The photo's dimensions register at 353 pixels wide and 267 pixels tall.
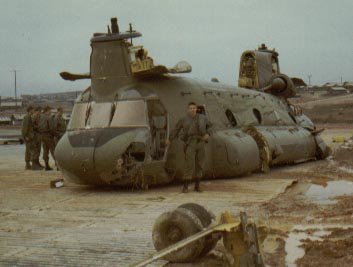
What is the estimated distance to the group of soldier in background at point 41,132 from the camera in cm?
1709

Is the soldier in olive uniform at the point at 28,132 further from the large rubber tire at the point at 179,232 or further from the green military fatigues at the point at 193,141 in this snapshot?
the large rubber tire at the point at 179,232

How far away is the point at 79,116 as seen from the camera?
12.8 metres

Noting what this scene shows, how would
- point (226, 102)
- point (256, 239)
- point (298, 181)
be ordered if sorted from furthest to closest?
1. point (226, 102)
2. point (298, 181)
3. point (256, 239)

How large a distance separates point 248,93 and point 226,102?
1939 mm

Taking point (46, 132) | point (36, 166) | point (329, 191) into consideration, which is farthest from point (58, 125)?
point (329, 191)

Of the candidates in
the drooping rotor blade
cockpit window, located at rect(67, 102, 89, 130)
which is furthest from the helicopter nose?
the drooping rotor blade

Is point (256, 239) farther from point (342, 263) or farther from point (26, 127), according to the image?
point (26, 127)

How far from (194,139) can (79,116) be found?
261cm

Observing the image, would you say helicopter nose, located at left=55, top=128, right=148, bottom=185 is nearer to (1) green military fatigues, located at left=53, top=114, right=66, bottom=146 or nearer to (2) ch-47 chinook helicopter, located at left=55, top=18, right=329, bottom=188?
(2) ch-47 chinook helicopter, located at left=55, top=18, right=329, bottom=188

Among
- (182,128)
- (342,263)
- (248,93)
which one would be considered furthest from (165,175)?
(342,263)

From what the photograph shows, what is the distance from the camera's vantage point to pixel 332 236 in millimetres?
7160

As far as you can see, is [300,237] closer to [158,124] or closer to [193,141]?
[193,141]

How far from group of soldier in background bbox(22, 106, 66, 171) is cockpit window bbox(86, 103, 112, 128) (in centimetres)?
485

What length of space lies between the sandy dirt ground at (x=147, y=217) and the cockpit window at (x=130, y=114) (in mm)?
1349
